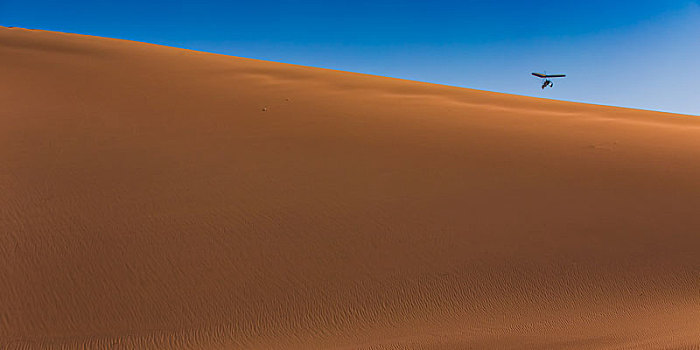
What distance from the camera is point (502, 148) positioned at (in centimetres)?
657

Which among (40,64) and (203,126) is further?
(40,64)

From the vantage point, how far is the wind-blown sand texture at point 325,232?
9.82ft

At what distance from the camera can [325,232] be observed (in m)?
4.02

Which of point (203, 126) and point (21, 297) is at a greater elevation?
point (203, 126)

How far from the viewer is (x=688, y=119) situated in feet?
38.3

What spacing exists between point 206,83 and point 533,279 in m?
7.76

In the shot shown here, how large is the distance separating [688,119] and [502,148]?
8563mm

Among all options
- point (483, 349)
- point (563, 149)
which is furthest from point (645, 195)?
point (483, 349)

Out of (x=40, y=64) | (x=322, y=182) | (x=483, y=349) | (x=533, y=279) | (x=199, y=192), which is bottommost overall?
(x=483, y=349)

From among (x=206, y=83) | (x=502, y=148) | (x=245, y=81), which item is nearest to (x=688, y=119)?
(x=502, y=148)

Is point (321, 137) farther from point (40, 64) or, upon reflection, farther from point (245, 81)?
point (40, 64)

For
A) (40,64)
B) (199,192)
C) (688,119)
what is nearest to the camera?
(199,192)

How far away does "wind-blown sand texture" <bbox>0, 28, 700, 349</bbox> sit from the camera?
9.82 feet

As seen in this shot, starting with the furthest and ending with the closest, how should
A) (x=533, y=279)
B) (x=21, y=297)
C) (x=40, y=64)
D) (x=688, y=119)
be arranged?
(x=688, y=119)
(x=40, y=64)
(x=533, y=279)
(x=21, y=297)
